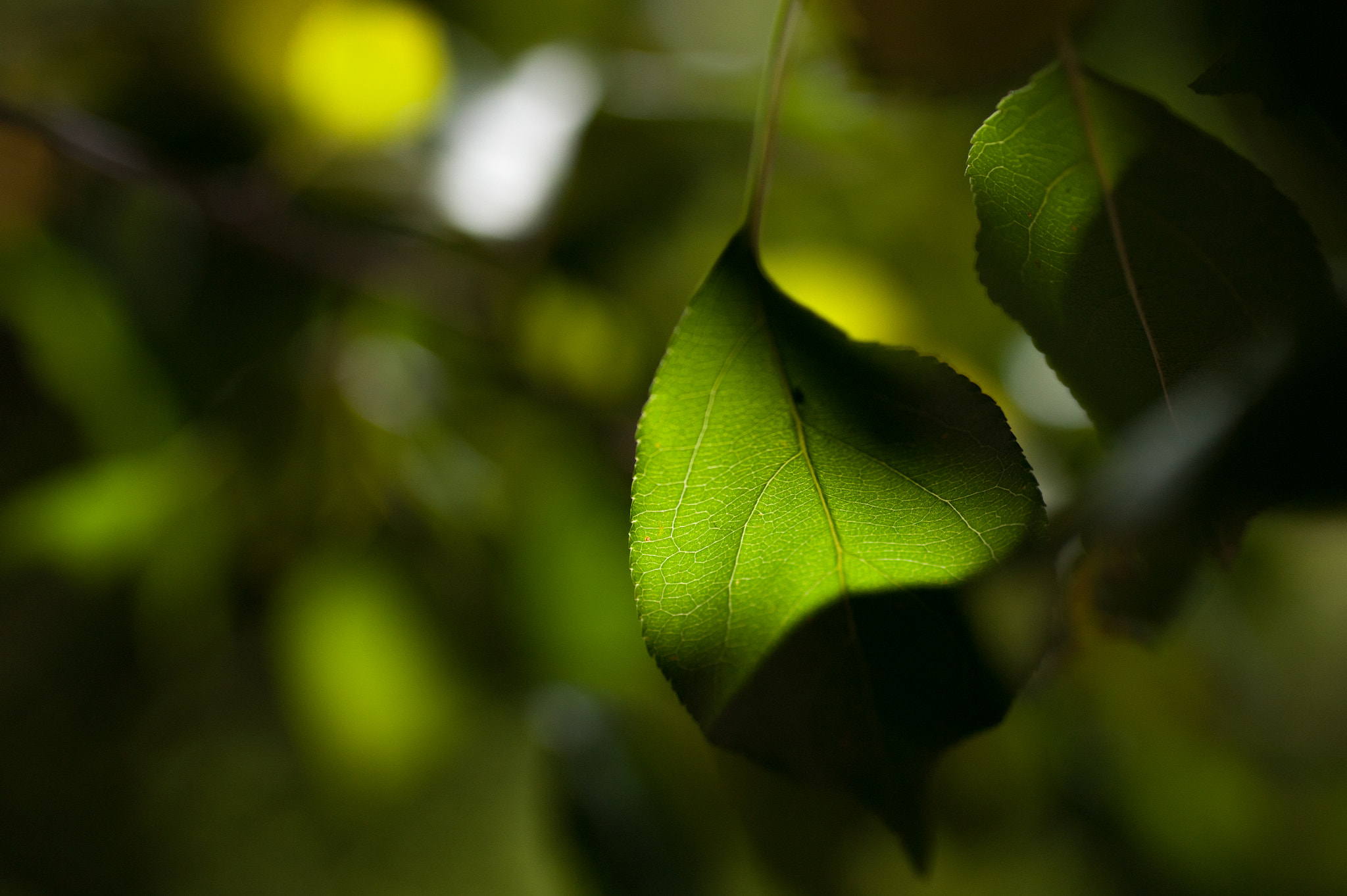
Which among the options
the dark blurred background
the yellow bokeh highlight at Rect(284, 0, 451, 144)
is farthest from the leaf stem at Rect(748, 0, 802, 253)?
the yellow bokeh highlight at Rect(284, 0, 451, 144)

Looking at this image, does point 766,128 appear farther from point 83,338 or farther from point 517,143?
point 83,338

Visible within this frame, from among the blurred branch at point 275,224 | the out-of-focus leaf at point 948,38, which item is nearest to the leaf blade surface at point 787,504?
the out-of-focus leaf at point 948,38

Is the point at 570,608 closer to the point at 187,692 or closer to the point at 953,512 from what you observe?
the point at 953,512

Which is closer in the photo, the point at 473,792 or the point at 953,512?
the point at 953,512

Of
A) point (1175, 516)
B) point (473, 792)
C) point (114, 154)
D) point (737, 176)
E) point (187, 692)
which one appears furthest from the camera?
point (473, 792)

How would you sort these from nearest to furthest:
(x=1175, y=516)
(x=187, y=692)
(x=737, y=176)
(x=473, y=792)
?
(x=1175, y=516), (x=737, y=176), (x=187, y=692), (x=473, y=792)

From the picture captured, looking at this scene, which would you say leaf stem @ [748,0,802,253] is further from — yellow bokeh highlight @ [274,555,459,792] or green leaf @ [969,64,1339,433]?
yellow bokeh highlight @ [274,555,459,792]

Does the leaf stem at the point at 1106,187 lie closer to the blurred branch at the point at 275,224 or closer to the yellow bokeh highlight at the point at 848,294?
the yellow bokeh highlight at the point at 848,294

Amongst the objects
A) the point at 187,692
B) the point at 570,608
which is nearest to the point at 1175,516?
the point at 570,608
